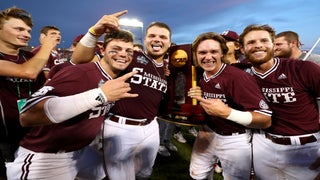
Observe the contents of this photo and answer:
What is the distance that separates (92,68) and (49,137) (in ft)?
2.55

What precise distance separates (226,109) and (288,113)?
748 millimetres

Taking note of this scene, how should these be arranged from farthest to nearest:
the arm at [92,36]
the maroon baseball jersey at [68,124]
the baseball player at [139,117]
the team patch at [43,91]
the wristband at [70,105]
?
the baseball player at [139,117] → the arm at [92,36] → the maroon baseball jersey at [68,124] → the team patch at [43,91] → the wristband at [70,105]

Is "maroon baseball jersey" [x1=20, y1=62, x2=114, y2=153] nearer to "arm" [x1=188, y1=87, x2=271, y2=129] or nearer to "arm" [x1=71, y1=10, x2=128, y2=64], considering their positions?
"arm" [x1=71, y1=10, x2=128, y2=64]

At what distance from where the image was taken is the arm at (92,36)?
8.69 ft

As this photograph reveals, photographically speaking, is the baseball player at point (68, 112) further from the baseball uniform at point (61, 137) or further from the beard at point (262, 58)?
the beard at point (262, 58)

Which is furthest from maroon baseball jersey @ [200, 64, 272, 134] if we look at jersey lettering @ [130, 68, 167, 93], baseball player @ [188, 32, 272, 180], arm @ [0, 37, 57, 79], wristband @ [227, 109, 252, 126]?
arm @ [0, 37, 57, 79]

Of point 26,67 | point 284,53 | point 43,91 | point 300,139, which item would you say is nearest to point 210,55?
point 300,139

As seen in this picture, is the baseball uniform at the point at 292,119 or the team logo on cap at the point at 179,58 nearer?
the baseball uniform at the point at 292,119

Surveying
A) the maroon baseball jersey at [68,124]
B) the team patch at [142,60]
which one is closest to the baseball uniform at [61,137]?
the maroon baseball jersey at [68,124]

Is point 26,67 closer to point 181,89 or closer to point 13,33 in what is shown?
point 13,33

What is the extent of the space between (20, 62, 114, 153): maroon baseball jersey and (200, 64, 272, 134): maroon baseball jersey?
4.13ft

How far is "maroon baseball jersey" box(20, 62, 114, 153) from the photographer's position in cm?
209

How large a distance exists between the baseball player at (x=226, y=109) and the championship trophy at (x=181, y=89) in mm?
132

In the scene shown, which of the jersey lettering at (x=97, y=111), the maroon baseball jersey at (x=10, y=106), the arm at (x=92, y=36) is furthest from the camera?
the arm at (x=92, y=36)
